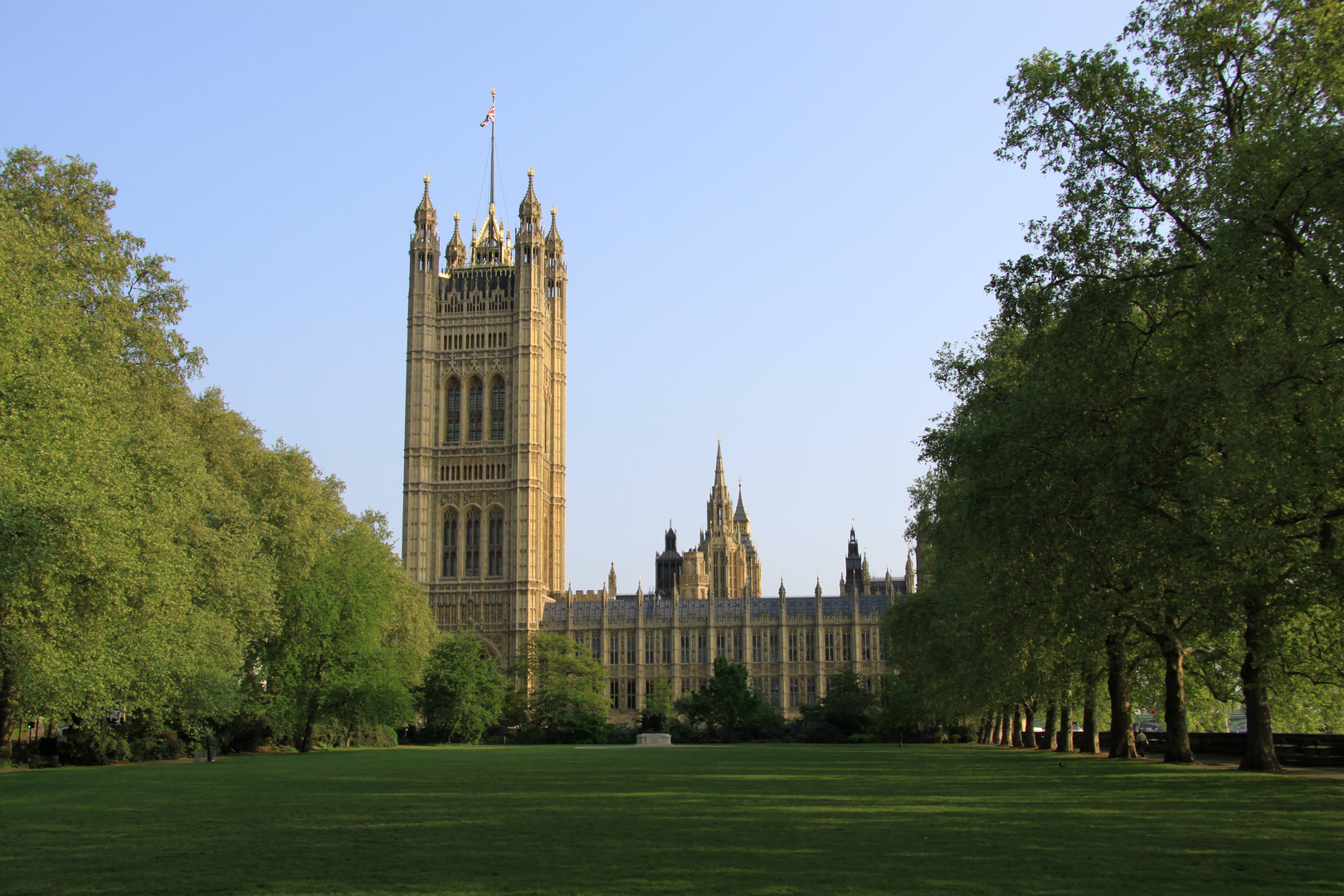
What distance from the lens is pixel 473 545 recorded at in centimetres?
10281

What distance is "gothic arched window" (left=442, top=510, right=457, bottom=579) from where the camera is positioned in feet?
336

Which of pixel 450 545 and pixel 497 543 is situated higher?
pixel 497 543

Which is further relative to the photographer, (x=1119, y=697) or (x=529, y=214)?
(x=529, y=214)

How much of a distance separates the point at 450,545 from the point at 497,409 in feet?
42.1

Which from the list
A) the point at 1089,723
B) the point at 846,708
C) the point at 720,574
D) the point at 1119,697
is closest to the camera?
the point at 1119,697

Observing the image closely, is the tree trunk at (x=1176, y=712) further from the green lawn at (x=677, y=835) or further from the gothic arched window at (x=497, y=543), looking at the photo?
the gothic arched window at (x=497, y=543)

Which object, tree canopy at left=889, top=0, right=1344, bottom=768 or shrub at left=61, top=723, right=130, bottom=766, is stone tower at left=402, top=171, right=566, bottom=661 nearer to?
shrub at left=61, top=723, right=130, bottom=766

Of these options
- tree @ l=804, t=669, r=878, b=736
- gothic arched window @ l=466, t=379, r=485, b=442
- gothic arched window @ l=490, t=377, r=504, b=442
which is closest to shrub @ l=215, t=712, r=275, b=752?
tree @ l=804, t=669, r=878, b=736

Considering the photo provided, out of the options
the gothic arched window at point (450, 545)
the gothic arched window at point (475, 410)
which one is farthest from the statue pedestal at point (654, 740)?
the gothic arched window at point (475, 410)

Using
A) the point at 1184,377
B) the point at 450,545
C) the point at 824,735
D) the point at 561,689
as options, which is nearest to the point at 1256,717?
the point at 1184,377

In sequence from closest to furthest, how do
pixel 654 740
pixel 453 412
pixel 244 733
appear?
pixel 244 733, pixel 654 740, pixel 453 412

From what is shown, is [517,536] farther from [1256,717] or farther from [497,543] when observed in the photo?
[1256,717]

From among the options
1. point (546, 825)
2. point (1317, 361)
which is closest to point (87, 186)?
point (546, 825)

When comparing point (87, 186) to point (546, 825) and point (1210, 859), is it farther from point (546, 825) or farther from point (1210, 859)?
point (1210, 859)
